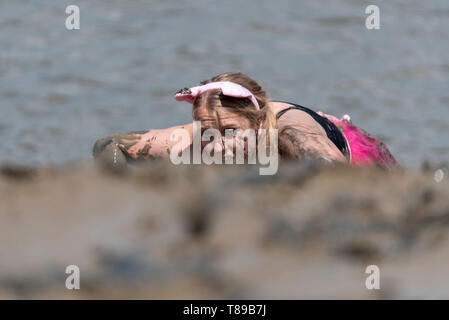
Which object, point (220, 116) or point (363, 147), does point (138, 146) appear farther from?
point (363, 147)

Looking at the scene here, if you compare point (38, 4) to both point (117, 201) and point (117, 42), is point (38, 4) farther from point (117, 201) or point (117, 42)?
point (117, 201)

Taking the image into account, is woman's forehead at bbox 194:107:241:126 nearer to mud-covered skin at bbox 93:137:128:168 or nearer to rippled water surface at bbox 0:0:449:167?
mud-covered skin at bbox 93:137:128:168

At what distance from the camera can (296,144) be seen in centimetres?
340

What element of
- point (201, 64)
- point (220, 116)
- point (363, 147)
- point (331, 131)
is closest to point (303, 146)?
point (220, 116)

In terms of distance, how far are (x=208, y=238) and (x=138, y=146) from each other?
3.34 meters

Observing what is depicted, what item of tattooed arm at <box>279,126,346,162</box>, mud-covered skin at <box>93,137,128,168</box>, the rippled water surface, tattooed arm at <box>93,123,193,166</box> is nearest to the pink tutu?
tattooed arm at <box>279,126,346,162</box>

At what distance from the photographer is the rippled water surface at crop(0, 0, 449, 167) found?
8.33m

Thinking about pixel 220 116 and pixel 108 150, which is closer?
pixel 220 116

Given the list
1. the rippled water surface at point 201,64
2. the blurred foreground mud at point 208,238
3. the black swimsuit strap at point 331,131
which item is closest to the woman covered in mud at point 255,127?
the black swimsuit strap at point 331,131

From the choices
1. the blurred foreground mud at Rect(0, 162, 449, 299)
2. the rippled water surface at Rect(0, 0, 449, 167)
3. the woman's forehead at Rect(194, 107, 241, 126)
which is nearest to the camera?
the blurred foreground mud at Rect(0, 162, 449, 299)

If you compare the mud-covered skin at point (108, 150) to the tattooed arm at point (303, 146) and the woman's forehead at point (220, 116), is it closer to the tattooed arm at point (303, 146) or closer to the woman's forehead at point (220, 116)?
the woman's forehead at point (220, 116)

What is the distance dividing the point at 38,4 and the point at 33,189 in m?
11.1

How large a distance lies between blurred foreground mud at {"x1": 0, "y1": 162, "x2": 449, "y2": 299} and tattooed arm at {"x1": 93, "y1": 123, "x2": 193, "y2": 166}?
124 inches

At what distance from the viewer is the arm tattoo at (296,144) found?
3277mm
